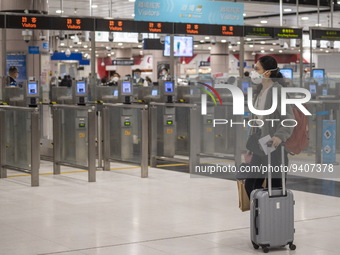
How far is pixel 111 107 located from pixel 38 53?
6.27 meters

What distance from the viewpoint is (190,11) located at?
15.2m

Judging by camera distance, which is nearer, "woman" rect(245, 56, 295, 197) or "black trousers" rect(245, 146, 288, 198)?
"woman" rect(245, 56, 295, 197)

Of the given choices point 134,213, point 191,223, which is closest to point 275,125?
point 191,223

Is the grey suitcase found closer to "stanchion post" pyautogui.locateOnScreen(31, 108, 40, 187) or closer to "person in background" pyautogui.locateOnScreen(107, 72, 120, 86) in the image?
"stanchion post" pyautogui.locateOnScreen(31, 108, 40, 187)

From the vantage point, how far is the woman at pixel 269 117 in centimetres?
536

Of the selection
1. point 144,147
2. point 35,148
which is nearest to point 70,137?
point 144,147

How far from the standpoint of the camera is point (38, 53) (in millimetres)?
16578

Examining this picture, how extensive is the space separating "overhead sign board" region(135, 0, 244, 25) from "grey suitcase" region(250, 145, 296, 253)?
9449 millimetres

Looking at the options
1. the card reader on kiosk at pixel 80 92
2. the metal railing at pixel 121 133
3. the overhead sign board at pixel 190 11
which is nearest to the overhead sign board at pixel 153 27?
the overhead sign board at pixel 190 11

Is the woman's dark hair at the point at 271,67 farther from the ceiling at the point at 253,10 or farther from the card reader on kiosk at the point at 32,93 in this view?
the ceiling at the point at 253,10

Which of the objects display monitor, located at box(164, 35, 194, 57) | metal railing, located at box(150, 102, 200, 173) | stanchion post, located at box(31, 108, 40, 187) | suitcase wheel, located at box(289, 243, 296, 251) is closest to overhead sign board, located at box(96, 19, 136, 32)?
metal railing, located at box(150, 102, 200, 173)

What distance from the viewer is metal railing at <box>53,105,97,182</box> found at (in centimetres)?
1006

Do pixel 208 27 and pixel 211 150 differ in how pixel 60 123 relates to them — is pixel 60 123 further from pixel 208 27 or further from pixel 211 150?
pixel 208 27

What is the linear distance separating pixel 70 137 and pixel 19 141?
0.84m
